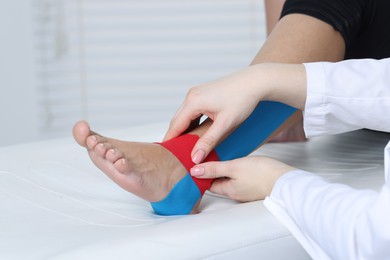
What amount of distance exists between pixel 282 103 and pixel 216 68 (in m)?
1.70

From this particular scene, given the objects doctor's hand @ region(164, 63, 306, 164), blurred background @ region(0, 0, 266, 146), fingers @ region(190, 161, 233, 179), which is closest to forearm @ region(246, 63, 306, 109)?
doctor's hand @ region(164, 63, 306, 164)

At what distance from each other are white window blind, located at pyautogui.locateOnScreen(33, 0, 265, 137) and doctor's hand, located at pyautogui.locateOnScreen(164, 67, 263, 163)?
1.80 m

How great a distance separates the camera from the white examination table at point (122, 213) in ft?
2.94

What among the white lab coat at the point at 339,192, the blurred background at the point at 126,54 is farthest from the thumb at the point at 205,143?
the blurred background at the point at 126,54

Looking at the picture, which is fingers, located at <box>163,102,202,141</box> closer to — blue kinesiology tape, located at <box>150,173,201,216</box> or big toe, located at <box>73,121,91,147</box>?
blue kinesiology tape, located at <box>150,173,201,216</box>

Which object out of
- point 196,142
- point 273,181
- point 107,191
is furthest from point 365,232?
point 107,191

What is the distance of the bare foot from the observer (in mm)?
1009

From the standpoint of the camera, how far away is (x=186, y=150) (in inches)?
45.3

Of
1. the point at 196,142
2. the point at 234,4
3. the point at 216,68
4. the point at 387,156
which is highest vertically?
the point at 387,156

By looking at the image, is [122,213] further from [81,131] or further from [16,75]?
[16,75]

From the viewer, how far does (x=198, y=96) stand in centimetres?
112

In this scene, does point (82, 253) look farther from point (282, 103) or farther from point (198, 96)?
point (282, 103)

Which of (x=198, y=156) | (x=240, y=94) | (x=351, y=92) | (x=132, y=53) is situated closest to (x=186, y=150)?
(x=198, y=156)

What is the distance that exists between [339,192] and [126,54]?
2107 mm
